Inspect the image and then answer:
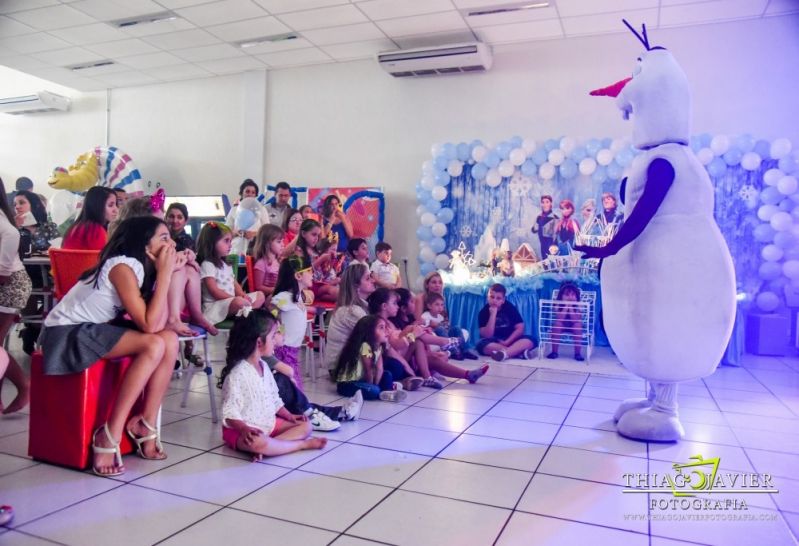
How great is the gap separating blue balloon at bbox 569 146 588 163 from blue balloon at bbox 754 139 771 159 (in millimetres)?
1415

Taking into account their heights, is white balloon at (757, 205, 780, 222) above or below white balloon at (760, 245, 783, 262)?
above

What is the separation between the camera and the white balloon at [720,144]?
525 cm

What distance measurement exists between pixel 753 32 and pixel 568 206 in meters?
2.32

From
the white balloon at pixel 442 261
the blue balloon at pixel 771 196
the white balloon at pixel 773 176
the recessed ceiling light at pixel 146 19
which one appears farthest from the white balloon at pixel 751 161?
the recessed ceiling light at pixel 146 19

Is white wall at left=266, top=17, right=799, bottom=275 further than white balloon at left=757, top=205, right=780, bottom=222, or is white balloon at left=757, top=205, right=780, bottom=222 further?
white wall at left=266, top=17, right=799, bottom=275

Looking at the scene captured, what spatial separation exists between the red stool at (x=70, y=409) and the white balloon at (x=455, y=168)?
434cm

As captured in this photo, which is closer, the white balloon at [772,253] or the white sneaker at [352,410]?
the white sneaker at [352,410]

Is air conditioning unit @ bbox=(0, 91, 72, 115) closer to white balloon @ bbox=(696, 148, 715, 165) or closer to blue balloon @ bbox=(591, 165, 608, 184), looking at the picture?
blue balloon @ bbox=(591, 165, 608, 184)

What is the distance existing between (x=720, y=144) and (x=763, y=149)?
354 millimetres

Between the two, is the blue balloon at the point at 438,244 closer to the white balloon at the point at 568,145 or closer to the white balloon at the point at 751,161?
the white balloon at the point at 568,145

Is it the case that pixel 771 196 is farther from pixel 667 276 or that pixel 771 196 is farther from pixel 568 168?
pixel 667 276

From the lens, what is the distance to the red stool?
2279 millimetres

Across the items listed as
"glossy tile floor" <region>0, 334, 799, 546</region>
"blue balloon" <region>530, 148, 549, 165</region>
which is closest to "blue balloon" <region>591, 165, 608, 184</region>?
"blue balloon" <region>530, 148, 549, 165</region>

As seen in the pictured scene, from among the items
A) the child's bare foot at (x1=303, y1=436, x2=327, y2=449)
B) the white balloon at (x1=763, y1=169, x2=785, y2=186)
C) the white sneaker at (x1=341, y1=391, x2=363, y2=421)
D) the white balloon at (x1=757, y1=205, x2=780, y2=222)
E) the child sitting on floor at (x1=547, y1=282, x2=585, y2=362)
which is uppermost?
the white balloon at (x1=763, y1=169, x2=785, y2=186)
